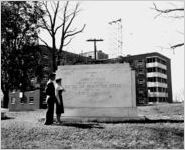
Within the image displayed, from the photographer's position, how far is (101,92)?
1360 cm

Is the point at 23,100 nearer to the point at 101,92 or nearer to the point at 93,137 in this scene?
the point at 101,92

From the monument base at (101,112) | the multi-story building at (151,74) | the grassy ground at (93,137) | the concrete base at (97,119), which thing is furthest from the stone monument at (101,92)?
the multi-story building at (151,74)

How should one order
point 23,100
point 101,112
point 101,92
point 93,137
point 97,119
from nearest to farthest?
point 93,137, point 97,119, point 101,112, point 101,92, point 23,100

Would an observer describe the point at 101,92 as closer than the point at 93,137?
No

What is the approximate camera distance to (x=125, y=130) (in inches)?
384

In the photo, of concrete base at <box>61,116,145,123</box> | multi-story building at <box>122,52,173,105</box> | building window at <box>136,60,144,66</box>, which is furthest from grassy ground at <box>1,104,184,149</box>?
building window at <box>136,60,144,66</box>

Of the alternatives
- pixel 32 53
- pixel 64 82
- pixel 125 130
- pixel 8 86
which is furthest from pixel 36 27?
pixel 125 130

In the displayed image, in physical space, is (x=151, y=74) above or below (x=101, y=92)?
above

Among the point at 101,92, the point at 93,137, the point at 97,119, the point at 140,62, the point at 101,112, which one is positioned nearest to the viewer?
the point at 93,137

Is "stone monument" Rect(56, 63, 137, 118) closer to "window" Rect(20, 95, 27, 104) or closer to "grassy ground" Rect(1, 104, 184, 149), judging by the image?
"grassy ground" Rect(1, 104, 184, 149)

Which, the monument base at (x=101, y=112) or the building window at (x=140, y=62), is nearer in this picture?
the monument base at (x=101, y=112)

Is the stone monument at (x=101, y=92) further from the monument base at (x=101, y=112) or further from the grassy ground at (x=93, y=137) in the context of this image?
the grassy ground at (x=93, y=137)

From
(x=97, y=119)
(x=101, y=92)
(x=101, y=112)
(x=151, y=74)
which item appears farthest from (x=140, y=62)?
(x=97, y=119)

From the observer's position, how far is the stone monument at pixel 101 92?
44.1ft
